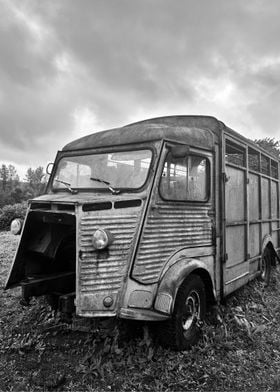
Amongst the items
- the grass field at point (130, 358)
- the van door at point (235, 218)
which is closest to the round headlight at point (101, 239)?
the grass field at point (130, 358)

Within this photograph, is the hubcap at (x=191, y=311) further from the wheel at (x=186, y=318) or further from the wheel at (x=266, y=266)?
the wheel at (x=266, y=266)

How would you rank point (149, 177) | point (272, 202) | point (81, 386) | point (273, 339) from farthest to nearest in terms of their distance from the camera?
1. point (272, 202)
2. point (273, 339)
3. point (149, 177)
4. point (81, 386)

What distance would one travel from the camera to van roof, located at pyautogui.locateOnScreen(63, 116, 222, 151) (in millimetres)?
3645

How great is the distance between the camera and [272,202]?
6.57 m

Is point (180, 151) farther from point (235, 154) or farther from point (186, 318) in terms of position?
point (186, 318)

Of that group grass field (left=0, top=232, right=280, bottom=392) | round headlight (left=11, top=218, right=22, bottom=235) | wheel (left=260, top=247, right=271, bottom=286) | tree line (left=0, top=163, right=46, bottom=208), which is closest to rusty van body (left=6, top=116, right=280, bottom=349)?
round headlight (left=11, top=218, right=22, bottom=235)

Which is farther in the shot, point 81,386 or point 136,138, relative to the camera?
point 136,138

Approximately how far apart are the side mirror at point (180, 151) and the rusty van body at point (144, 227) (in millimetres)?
11

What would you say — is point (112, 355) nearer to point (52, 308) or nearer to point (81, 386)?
point (81, 386)

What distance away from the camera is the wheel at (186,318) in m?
3.36

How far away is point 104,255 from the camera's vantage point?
3.04 meters

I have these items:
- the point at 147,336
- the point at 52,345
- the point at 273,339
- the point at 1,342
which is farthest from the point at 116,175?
the point at 273,339

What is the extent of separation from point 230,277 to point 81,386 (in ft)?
7.99

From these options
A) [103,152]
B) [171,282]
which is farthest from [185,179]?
[171,282]
